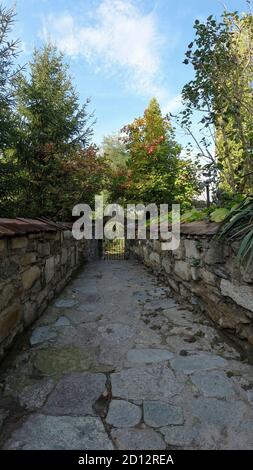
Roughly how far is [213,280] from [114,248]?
9.60m

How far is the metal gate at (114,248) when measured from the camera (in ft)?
36.6

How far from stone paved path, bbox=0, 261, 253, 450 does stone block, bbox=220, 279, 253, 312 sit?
38cm

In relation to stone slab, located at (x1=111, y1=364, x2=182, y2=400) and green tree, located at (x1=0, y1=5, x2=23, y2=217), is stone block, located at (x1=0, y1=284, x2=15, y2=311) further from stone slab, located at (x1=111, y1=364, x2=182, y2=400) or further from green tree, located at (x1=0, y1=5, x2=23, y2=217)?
green tree, located at (x1=0, y1=5, x2=23, y2=217)

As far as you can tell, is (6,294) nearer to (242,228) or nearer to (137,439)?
(137,439)

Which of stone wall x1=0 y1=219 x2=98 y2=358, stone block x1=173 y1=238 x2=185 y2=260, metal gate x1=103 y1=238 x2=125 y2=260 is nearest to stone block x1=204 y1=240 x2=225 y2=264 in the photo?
stone block x1=173 y1=238 x2=185 y2=260

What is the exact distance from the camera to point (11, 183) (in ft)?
15.7

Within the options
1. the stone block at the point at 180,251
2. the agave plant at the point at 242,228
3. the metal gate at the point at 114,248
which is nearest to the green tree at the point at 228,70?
the stone block at the point at 180,251

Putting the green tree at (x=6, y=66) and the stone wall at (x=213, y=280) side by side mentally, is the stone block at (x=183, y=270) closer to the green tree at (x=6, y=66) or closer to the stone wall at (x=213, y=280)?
A: the stone wall at (x=213, y=280)

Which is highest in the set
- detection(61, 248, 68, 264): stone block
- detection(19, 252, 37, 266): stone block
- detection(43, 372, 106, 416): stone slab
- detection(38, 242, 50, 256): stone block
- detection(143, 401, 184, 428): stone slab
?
detection(38, 242, 50, 256): stone block

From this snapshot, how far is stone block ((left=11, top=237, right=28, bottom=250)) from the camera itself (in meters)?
2.11

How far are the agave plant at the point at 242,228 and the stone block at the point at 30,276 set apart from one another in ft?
5.45

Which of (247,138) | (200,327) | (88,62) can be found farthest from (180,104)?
(200,327)

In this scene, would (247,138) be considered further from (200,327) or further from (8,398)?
(8,398)
